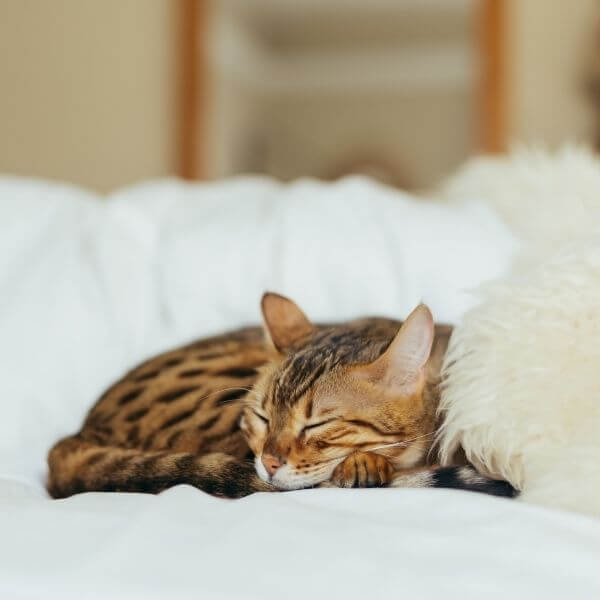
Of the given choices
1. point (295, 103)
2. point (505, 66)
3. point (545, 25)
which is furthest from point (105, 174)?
point (545, 25)

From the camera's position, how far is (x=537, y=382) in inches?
32.5

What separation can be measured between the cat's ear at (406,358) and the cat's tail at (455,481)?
11 cm

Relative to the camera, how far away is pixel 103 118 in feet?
8.82

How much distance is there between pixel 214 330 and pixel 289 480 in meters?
0.54

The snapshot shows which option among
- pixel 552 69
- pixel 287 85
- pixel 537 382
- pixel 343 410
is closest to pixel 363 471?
pixel 343 410

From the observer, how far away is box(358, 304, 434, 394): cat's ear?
81cm

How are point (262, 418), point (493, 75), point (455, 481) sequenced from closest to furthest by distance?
1. point (455, 481)
2. point (262, 418)
3. point (493, 75)

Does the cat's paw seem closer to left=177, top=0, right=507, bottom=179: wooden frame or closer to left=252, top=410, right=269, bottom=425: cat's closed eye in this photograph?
left=252, top=410, right=269, bottom=425: cat's closed eye

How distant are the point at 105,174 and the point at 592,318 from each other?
218cm

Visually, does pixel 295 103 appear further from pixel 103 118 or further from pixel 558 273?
pixel 558 273

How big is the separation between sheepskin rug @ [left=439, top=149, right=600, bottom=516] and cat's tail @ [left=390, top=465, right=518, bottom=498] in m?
0.02

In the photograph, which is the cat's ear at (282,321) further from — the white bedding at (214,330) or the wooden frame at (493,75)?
the wooden frame at (493,75)

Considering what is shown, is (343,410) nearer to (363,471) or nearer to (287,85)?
(363,471)

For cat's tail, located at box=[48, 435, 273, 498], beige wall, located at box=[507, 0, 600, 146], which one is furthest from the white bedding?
beige wall, located at box=[507, 0, 600, 146]
